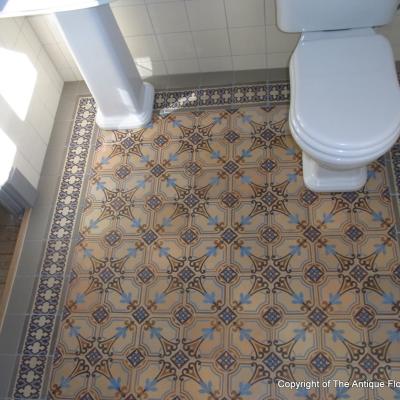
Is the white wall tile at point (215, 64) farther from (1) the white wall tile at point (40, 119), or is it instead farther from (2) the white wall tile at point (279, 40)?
(1) the white wall tile at point (40, 119)

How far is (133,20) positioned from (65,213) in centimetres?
84

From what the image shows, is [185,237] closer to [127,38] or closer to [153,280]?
[153,280]

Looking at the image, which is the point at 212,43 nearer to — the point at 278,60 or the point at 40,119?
the point at 278,60

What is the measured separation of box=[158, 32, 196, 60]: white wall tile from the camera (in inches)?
74.2

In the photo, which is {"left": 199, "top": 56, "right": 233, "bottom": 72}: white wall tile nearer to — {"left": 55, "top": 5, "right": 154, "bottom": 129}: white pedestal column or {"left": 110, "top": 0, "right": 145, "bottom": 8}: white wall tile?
{"left": 55, "top": 5, "right": 154, "bottom": 129}: white pedestal column

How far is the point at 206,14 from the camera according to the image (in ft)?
5.84

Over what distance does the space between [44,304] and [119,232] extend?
1.26 feet

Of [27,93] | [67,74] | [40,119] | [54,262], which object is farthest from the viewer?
[67,74]

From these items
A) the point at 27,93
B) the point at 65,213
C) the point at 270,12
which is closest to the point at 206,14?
the point at 270,12

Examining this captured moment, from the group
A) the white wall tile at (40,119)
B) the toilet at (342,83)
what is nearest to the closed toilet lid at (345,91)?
the toilet at (342,83)

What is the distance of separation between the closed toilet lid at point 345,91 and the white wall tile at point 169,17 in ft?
1.76

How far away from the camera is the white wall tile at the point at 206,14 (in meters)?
1.74

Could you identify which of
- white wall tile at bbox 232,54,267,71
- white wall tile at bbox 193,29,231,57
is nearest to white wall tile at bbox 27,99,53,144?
white wall tile at bbox 193,29,231,57

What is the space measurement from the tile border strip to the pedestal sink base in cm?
7
